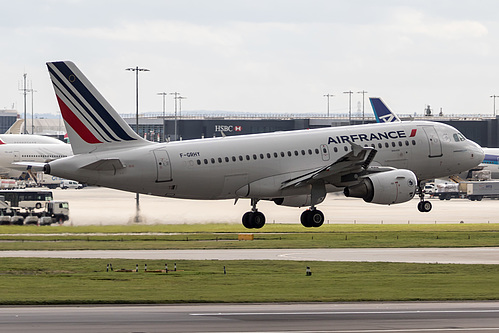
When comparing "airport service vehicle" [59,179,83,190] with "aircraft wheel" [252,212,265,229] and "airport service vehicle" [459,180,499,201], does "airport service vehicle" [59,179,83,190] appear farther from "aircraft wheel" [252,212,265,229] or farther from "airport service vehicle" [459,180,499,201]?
"aircraft wheel" [252,212,265,229]

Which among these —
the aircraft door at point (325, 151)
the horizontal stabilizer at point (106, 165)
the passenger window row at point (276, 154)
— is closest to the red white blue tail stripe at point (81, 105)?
the horizontal stabilizer at point (106, 165)

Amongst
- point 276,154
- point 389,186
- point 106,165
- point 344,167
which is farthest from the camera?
point 276,154

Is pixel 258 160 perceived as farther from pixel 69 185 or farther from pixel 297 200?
pixel 69 185

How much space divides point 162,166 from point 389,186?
47.5ft

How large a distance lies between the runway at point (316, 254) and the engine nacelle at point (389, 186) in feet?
12.3

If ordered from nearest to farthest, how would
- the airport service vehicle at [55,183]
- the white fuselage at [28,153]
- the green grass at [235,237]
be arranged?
the green grass at [235,237] → the white fuselage at [28,153] → the airport service vehicle at [55,183]

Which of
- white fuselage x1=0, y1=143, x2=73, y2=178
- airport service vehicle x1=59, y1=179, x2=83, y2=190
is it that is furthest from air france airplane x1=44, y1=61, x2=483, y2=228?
airport service vehicle x1=59, y1=179, x2=83, y2=190

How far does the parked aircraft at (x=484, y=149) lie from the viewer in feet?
466

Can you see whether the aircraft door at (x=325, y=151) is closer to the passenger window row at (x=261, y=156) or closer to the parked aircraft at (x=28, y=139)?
the passenger window row at (x=261, y=156)

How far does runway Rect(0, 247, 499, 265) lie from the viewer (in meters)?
61.3

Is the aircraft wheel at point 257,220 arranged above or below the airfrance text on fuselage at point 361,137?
below

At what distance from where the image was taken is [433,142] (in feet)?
220

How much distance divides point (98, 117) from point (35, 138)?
376 feet

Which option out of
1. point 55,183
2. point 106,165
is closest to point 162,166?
point 106,165
